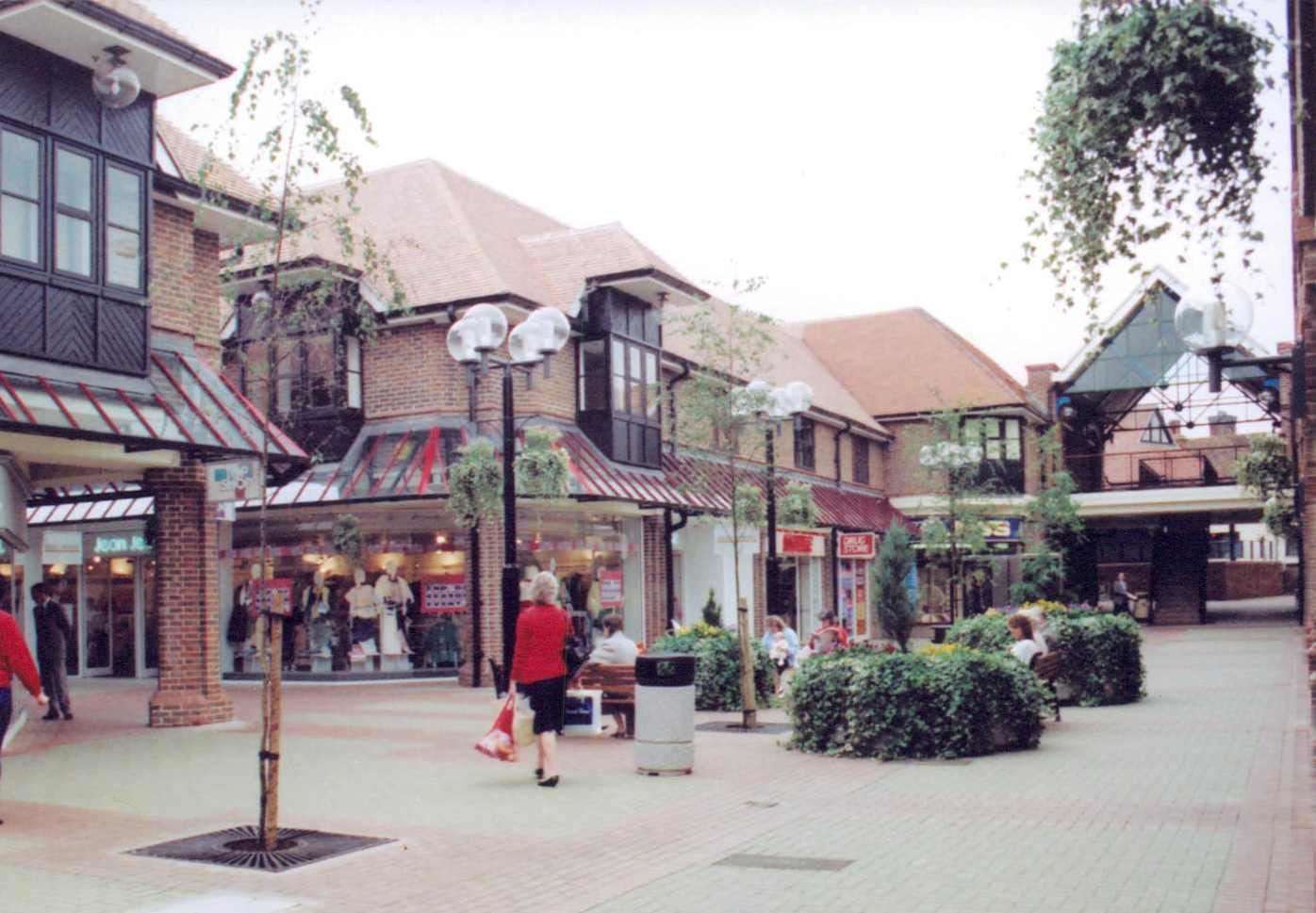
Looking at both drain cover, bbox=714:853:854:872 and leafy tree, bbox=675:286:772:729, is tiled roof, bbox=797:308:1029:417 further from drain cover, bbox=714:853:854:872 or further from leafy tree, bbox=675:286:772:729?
drain cover, bbox=714:853:854:872

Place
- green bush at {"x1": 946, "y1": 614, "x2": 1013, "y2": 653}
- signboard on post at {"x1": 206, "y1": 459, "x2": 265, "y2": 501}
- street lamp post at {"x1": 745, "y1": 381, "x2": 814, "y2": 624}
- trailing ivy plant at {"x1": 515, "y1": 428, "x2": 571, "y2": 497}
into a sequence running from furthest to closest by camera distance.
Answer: trailing ivy plant at {"x1": 515, "y1": 428, "x2": 571, "y2": 497}, green bush at {"x1": 946, "y1": 614, "x2": 1013, "y2": 653}, street lamp post at {"x1": 745, "y1": 381, "x2": 814, "y2": 624}, signboard on post at {"x1": 206, "y1": 459, "x2": 265, "y2": 501}

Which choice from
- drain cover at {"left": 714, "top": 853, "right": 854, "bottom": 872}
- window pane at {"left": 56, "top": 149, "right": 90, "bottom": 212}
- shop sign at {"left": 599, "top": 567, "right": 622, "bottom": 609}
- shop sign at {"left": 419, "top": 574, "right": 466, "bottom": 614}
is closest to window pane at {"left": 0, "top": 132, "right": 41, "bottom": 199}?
window pane at {"left": 56, "top": 149, "right": 90, "bottom": 212}

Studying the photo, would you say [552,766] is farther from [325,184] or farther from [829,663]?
[325,184]

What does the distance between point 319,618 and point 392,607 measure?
135cm

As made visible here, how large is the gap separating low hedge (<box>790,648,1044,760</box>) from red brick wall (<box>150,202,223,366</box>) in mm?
8485

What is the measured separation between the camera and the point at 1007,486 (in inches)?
1625

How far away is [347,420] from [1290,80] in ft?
61.9

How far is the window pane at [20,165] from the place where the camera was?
12672mm

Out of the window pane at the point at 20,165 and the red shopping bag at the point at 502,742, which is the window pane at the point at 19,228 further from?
the red shopping bag at the point at 502,742

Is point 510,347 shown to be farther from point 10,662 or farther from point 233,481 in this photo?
point 10,662

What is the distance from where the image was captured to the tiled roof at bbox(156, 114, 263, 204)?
15.2 m

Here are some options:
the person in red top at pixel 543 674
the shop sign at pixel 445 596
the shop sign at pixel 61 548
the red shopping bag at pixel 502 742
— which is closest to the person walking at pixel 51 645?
the shop sign at pixel 61 548

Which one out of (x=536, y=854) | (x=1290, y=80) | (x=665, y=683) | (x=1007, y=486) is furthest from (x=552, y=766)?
(x=1007, y=486)

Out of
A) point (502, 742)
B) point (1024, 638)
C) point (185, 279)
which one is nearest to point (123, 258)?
point (185, 279)
